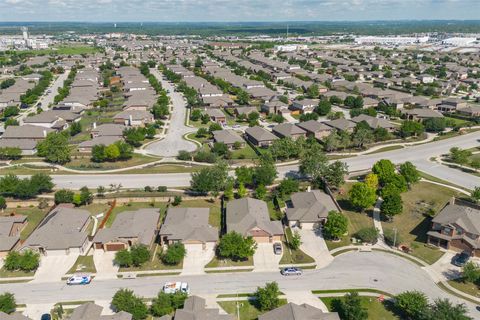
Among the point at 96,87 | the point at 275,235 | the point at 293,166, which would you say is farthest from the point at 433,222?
the point at 96,87

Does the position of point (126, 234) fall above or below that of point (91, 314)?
above

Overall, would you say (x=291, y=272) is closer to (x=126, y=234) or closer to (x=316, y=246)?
(x=316, y=246)

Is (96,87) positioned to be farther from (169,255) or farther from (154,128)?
(169,255)

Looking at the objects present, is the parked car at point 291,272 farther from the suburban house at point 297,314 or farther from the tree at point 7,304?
the tree at point 7,304

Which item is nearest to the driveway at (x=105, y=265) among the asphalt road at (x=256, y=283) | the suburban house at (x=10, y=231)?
the asphalt road at (x=256, y=283)

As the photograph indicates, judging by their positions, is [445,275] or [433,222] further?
[433,222]

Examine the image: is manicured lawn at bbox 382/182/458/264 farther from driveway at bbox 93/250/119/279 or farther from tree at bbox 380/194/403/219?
driveway at bbox 93/250/119/279

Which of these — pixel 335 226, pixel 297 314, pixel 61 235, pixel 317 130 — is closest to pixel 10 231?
pixel 61 235

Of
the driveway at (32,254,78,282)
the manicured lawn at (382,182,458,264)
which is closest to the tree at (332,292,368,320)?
the manicured lawn at (382,182,458,264)
